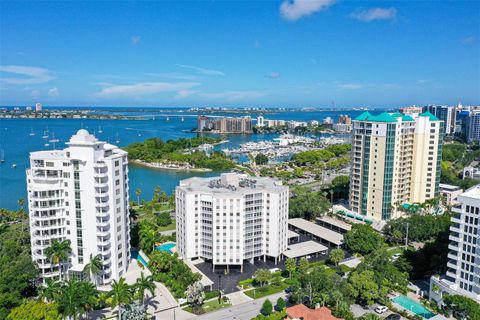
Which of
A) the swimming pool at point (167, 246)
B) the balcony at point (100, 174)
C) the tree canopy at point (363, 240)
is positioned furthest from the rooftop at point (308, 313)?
the balcony at point (100, 174)

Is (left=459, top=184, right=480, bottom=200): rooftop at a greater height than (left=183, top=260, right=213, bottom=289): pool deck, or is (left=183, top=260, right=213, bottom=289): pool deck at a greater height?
(left=459, top=184, right=480, bottom=200): rooftop

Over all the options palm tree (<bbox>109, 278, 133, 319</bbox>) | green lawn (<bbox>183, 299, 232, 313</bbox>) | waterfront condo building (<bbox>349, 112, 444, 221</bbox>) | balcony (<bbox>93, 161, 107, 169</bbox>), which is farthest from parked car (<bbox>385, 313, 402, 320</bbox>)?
balcony (<bbox>93, 161, 107, 169</bbox>)

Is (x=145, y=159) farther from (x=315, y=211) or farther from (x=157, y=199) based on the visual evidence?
(x=315, y=211)

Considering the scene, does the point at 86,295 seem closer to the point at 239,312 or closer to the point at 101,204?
the point at 101,204

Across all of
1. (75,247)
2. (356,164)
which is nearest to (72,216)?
(75,247)

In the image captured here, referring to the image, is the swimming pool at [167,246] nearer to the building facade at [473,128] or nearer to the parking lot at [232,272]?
the parking lot at [232,272]

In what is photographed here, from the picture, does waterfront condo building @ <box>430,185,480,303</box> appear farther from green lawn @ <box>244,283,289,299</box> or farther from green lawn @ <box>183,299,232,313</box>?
green lawn @ <box>183,299,232,313</box>
